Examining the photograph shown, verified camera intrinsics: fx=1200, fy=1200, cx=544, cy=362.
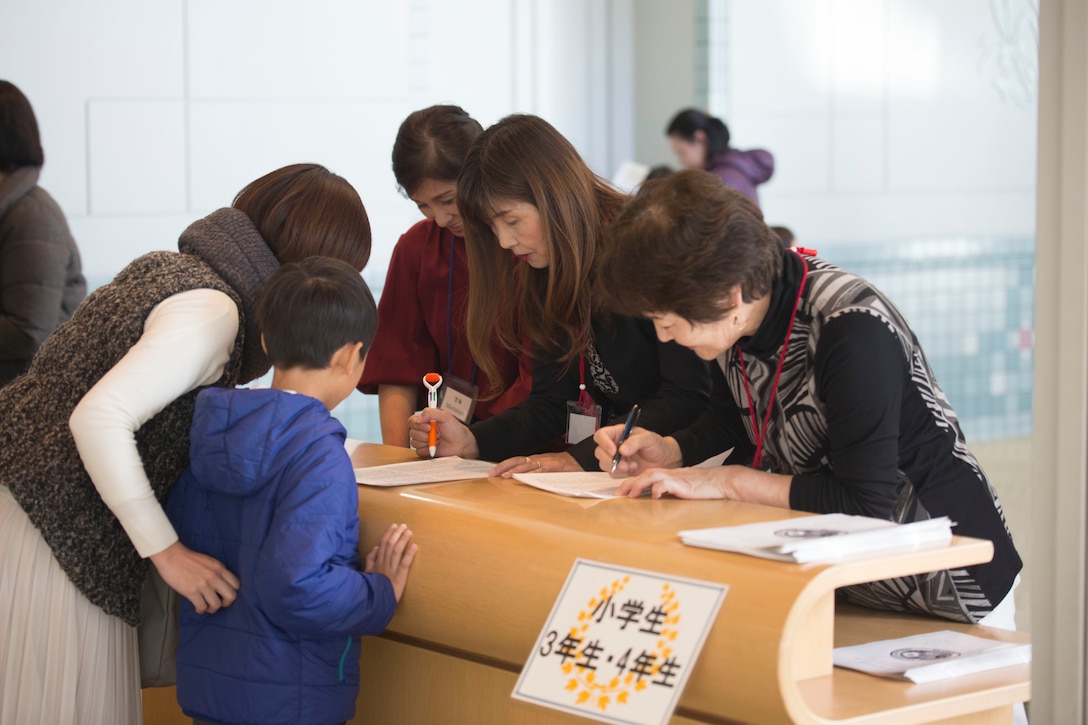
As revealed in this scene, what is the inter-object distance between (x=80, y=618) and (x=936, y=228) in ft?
22.2

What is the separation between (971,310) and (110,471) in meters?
7.15

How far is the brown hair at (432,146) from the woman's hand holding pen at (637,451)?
78 cm

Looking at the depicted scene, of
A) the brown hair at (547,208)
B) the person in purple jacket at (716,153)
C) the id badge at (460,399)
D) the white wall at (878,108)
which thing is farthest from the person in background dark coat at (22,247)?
the white wall at (878,108)

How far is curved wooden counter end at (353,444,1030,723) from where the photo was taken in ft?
4.91

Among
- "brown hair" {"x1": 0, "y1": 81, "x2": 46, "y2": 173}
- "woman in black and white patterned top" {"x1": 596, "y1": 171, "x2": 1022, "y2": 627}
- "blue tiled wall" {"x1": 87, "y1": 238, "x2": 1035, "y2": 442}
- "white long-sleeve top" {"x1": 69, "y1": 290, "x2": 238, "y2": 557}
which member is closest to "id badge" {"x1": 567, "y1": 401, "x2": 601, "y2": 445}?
"woman in black and white patterned top" {"x1": 596, "y1": 171, "x2": 1022, "y2": 627}

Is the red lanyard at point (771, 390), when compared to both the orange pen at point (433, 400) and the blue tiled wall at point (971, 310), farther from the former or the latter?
the blue tiled wall at point (971, 310)

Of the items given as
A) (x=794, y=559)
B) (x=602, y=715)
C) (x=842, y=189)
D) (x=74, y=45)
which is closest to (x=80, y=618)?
(x=602, y=715)

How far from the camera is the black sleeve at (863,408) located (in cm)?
185

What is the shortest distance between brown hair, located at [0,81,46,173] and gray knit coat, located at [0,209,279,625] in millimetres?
2007

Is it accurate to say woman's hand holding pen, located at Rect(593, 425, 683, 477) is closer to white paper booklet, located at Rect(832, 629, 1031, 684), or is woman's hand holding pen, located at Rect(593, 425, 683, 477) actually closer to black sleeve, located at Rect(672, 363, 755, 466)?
black sleeve, located at Rect(672, 363, 755, 466)

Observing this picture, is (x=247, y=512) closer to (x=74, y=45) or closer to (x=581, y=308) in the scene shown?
(x=581, y=308)

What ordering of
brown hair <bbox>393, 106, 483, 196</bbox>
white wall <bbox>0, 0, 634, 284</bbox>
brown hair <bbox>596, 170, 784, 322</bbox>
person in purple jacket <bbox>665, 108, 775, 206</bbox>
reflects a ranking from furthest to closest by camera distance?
person in purple jacket <bbox>665, 108, 775, 206</bbox>
white wall <bbox>0, 0, 634, 284</bbox>
brown hair <bbox>393, 106, 483, 196</bbox>
brown hair <bbox>596, 170, 784, 322</bbox>

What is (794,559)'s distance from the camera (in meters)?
1.52

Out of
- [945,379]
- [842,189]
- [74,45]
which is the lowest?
[945,379]
